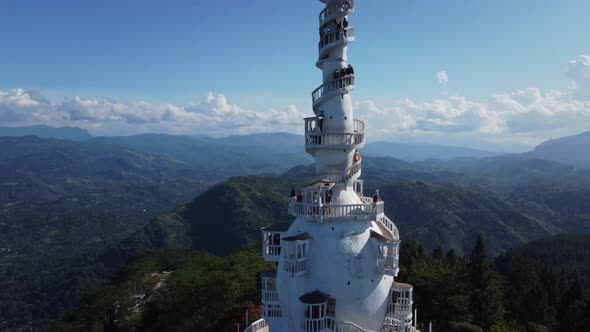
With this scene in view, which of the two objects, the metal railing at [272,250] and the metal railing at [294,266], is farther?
the metal railing at [272,250]

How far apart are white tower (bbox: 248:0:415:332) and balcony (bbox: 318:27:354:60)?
0.18 ft

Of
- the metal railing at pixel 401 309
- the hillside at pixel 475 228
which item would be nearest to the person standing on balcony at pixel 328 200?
the metal railing at pixel 401 309

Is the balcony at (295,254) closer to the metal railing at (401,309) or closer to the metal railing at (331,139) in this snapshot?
the metal railing at (331,139)

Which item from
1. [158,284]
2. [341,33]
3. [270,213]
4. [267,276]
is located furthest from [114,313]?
[270,213]

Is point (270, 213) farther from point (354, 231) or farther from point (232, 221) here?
point (354, 231)

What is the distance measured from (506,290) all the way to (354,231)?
30740 millimetres

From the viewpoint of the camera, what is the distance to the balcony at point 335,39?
22.5 m

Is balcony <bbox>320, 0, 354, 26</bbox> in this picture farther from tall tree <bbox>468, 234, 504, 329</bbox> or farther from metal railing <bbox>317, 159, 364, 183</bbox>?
tall tree <bbox>468, 234, 504, 329</bbox>

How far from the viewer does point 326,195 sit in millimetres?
A: 21781

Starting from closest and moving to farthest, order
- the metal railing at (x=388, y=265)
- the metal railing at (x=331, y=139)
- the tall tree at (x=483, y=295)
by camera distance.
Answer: the metal railing at (x=388, y=265) → the metal railing at (x=331, y=139) → the tall tree at (x=483, y=295)

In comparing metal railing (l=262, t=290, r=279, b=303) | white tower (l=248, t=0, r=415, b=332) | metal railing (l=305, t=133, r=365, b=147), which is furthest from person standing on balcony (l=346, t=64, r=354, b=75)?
metal railing (l=262, t=290, r=279, b=303)

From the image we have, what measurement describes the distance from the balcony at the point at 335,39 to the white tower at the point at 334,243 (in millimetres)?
55

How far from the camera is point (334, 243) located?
69.0 feet

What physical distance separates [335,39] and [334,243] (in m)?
11.1
